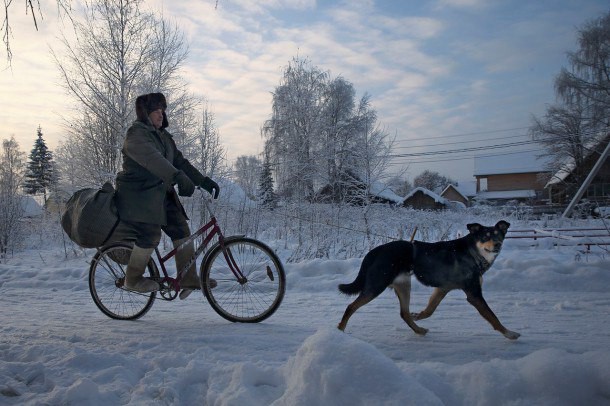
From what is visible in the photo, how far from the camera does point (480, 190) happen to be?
189 feet

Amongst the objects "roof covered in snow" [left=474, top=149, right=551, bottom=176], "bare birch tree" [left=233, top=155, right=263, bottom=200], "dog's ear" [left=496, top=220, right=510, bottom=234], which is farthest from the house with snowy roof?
"dog's ear" [left=496, top=220, right=510, bottom=234]

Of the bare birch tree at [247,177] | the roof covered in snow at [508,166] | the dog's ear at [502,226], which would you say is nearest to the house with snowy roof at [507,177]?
the roof covered in snow at [508,166]

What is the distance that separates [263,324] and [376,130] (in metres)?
17.8

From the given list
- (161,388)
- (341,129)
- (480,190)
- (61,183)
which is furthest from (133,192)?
(480,190)

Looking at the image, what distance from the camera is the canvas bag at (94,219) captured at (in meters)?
4.02

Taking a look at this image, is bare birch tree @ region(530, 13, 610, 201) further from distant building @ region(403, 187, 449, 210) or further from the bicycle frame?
the bicycle frame

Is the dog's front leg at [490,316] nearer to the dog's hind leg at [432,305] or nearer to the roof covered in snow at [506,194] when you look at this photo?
the dog's hind leg at [432,305]

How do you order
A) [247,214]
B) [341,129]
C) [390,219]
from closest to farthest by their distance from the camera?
[247,214] → [390,219] → [341,129]

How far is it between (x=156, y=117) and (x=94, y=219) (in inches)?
45.9

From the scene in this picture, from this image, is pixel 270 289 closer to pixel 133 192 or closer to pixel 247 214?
pixel 133 192

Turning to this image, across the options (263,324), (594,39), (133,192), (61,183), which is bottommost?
(263,324)

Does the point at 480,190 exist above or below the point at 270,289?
above

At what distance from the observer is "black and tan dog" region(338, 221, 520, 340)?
3.60 metres

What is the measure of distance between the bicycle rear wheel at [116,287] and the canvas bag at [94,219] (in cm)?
38
